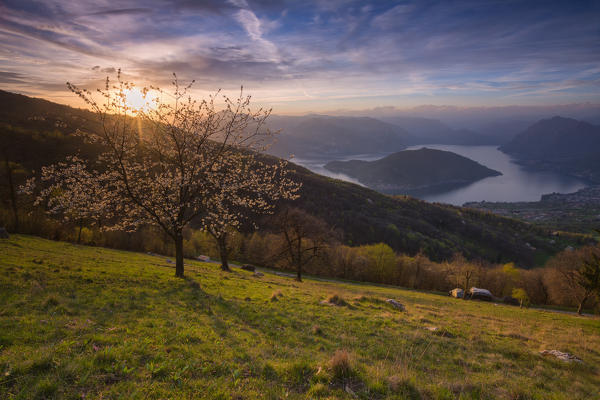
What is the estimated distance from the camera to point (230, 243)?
2299 inches

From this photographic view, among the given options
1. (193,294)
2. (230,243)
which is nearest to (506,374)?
(193,294)

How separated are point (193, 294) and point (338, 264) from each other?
56243mm

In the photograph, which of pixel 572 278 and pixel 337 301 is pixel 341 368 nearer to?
pixel 337 301

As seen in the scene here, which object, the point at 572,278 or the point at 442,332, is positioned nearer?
the point at 442,332

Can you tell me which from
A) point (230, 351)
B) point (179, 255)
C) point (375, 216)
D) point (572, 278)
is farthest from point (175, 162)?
point (375, 216)

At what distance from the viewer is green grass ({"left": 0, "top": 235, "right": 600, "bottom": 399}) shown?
5.80 m

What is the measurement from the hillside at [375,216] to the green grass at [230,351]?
3031 inches

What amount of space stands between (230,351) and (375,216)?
14125cm

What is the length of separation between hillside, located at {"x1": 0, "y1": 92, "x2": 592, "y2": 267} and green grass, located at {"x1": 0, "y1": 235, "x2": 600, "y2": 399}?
253 feet

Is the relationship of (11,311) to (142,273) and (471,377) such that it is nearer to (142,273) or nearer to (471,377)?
(142,273)

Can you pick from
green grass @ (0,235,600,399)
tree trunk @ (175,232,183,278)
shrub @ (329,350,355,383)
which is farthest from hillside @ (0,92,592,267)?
shrub @ (329,350,355,383)

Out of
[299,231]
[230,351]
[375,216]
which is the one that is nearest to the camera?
[230,351]

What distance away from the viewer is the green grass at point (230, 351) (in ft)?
19.0

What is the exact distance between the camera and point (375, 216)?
14238 cm
